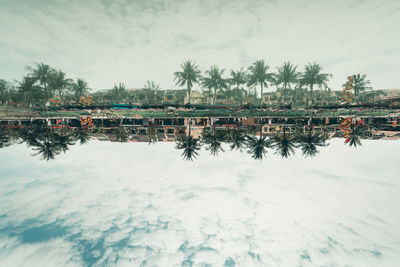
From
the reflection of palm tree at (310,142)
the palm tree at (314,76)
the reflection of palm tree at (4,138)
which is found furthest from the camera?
the palm tree at (314,76)

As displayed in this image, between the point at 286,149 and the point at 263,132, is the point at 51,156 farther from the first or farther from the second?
the point at 286,149

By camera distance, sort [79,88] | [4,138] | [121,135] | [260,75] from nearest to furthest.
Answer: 1. [121,135]
2. [4,138]
3. [260,75]
4. [79,88]

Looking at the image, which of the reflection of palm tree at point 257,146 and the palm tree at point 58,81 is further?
the palm tree at point 58,81

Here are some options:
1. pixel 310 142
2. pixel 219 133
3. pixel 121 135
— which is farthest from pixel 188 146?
pixel 310 142

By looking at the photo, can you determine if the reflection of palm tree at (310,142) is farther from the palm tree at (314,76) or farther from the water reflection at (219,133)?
the palm tree at (314,76)

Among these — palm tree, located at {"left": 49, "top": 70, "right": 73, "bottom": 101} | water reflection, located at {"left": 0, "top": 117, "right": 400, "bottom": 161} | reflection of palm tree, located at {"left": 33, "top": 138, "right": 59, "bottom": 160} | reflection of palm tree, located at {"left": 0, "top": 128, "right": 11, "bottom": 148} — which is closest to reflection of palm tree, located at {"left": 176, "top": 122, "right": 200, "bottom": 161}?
water reflection, located at {"left": 0, "top": 117, "right": 400, "bottom": 161}

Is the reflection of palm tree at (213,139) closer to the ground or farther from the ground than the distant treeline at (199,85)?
closer to the ground

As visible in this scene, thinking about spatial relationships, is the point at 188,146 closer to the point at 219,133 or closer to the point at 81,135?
the point at 219,133

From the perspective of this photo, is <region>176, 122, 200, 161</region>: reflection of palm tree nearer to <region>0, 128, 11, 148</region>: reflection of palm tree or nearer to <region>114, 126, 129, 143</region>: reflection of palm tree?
<region>114, 126, 129, 143</region>: reflection of palm tree

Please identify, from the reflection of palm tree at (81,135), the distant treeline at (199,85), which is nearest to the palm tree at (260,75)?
the distant treeline at (199,85)
